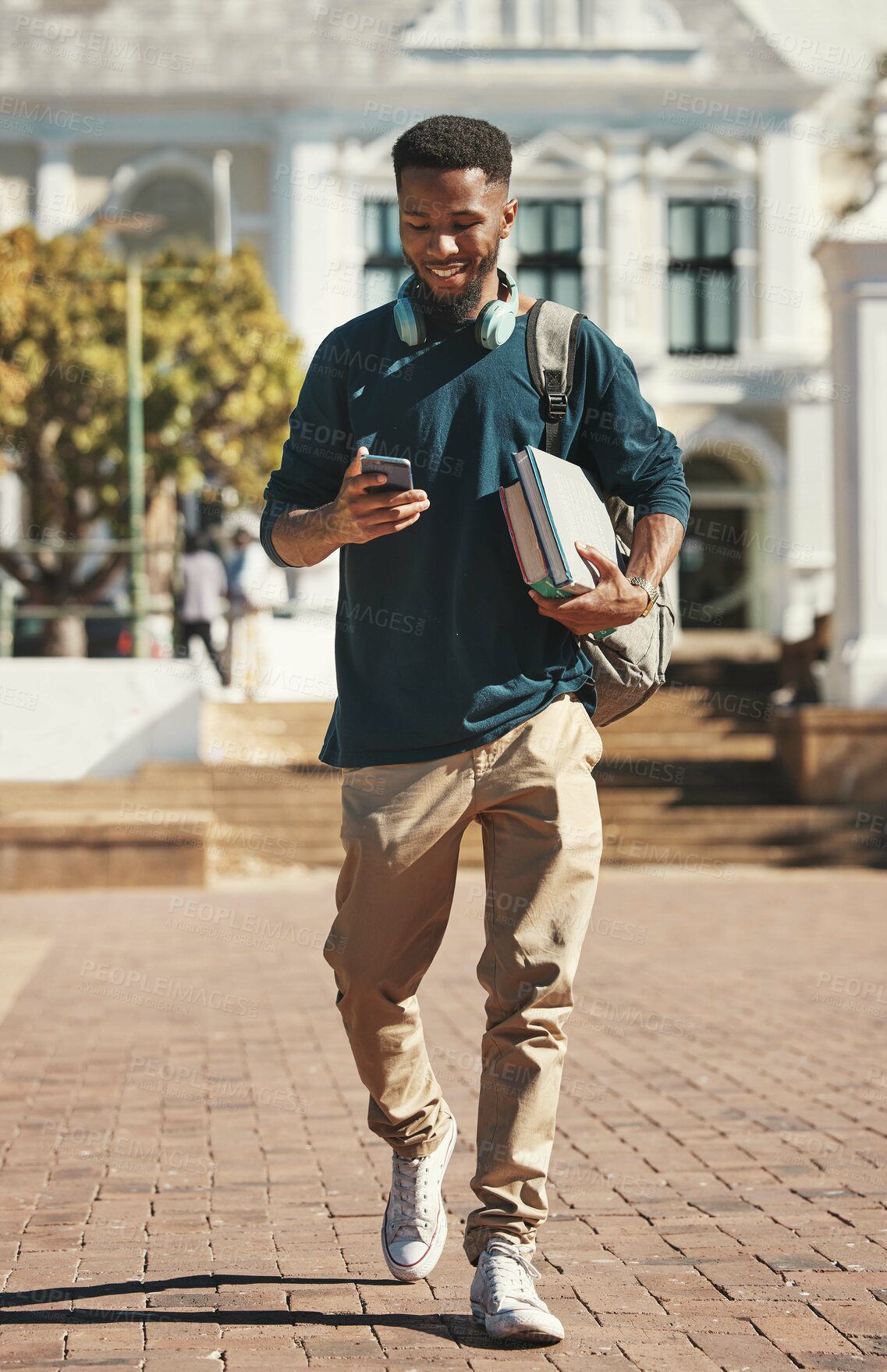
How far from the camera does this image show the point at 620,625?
137 inches

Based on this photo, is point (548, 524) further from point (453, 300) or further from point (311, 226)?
point (311, 226)

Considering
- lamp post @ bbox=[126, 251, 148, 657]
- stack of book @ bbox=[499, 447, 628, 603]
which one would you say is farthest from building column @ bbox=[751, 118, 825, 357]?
stack of book @ bbox=[499, 447, 628, 603]

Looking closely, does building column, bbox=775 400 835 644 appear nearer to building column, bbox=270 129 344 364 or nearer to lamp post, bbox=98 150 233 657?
building column, bbox=270 129 344 364

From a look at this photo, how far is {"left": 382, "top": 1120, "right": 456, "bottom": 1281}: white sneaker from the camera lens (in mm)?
3697

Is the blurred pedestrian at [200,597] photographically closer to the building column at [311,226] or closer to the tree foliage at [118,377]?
the tree foliage at [118,377]

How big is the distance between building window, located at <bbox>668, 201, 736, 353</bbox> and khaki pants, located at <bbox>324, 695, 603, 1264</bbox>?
28454mm

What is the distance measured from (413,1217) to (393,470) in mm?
1436

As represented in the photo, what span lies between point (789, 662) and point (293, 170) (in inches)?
613

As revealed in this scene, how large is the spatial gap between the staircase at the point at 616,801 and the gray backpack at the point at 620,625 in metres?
9.61

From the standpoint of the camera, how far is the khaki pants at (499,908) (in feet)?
11.4

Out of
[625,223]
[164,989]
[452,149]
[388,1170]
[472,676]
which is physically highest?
[625,223]

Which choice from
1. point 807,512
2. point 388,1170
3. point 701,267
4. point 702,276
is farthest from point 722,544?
point 388,1170

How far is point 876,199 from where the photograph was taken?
1542 centimetres

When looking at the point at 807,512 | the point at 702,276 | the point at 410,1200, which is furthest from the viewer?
the point at 702,276
